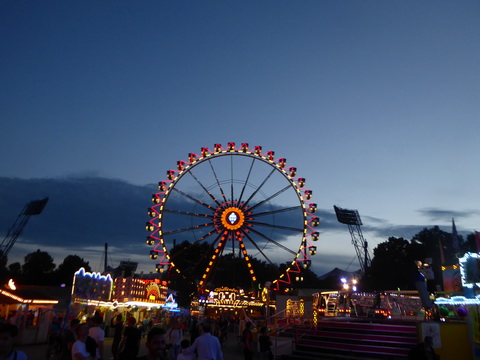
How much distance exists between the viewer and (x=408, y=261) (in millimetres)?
54312

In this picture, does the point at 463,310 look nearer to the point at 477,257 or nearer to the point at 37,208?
the point at 477,257

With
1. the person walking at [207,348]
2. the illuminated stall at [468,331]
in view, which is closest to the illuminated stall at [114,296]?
the person walking at [207,348]

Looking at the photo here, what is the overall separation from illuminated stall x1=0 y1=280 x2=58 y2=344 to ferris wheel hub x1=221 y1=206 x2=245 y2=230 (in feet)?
44.3

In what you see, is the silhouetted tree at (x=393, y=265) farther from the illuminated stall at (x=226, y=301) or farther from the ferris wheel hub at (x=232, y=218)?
the ferris wheel hub at (x=232, y=218)

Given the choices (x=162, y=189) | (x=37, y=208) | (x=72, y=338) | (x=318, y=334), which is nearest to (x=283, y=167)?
(x=162, y=189)

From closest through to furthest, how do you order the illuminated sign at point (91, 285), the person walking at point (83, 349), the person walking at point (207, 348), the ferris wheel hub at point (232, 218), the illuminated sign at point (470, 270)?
1. the person walking at point (83, 349)
2. the person walking at point (207, 348)
3. the illuminated sign at point (470, 270)
4. the illuminated sign at point (91, 285)
5. the ferris wheel hub at point (232, 218)

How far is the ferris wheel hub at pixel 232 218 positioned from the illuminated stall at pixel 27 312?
13.5 m

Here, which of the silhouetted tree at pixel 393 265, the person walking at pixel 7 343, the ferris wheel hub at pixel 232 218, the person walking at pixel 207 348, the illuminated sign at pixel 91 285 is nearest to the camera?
the person walking at pixel 7 343

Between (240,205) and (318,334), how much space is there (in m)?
16.4

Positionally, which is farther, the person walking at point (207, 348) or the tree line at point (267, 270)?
the tree line at point (267, 270)

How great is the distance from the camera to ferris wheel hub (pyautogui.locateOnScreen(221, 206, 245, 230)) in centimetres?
3212

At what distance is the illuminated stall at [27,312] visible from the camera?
20.6 metres

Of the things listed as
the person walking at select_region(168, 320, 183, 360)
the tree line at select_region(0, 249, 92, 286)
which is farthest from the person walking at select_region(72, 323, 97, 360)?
the tree line at select_region(0, 249, 92, 286)

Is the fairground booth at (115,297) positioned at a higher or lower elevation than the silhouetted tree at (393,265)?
lower
